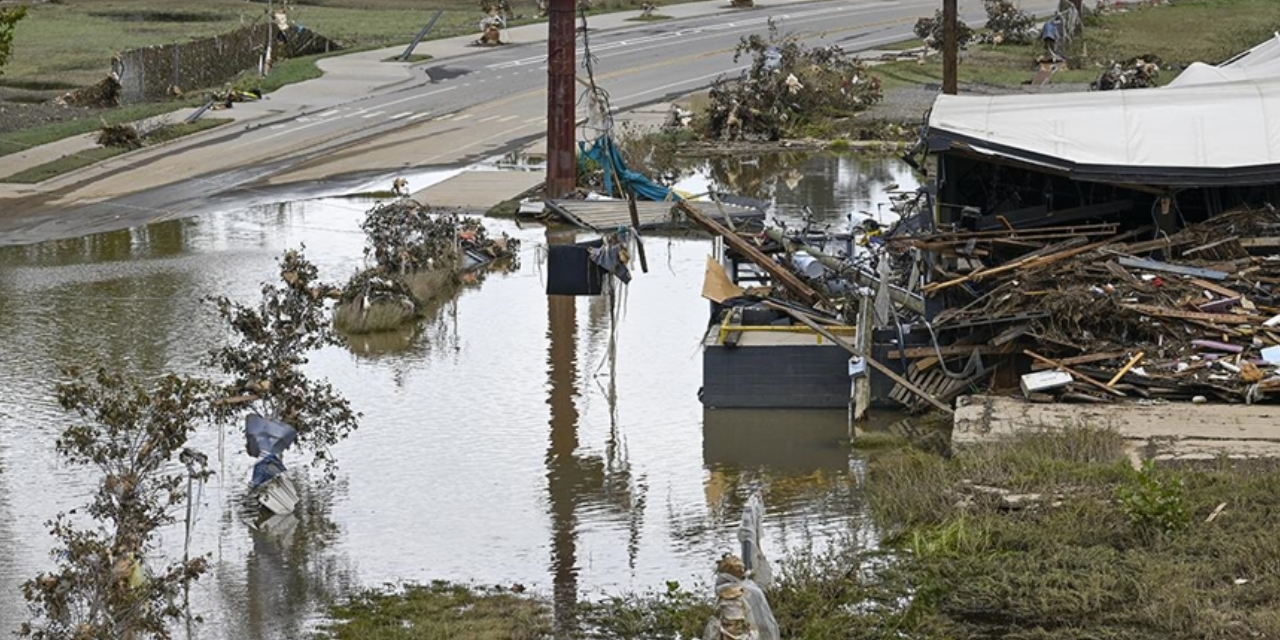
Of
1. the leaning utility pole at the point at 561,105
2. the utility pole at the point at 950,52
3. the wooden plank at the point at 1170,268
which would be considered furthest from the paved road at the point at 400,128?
the wooden plank at the point at 1170,268

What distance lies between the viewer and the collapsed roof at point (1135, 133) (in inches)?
1105

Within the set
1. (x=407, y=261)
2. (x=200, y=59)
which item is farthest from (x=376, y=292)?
(x=200, y=59)

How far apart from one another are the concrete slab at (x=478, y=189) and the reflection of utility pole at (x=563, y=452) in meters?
9.48

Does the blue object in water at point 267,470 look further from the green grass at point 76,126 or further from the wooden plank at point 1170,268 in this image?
the green grass at point 76,126

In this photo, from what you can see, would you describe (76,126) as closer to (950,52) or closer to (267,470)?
(950,52)

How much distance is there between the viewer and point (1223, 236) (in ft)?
89.2

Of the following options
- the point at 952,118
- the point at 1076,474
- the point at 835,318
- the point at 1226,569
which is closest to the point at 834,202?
the point at 952,118

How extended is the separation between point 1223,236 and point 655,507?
9.38 meters

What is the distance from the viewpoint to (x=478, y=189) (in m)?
45.3

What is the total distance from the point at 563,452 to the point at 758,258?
4611mm

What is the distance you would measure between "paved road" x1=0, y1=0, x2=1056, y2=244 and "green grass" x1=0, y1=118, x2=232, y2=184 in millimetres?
603

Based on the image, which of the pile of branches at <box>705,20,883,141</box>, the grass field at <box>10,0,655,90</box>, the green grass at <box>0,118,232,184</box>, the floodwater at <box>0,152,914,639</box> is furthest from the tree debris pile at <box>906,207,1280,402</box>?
the grass field at <box>10,0,655,90</box>

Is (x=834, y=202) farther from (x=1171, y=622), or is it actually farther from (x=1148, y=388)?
(x=1171, y=622)

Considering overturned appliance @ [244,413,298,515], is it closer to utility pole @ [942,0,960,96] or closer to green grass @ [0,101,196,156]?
utility pole @ [942,0,960,96]
